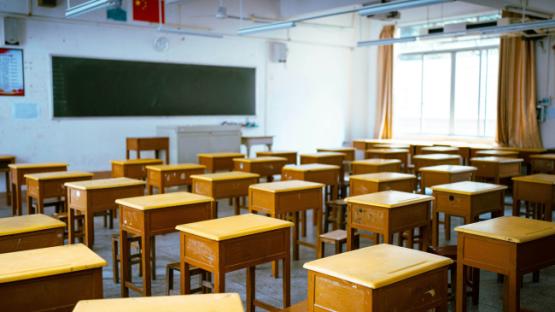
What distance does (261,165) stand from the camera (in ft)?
22.5

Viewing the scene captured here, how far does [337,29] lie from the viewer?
39.5 feet

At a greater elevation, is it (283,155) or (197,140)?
(197,140)

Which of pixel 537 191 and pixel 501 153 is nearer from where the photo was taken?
pixel 537 191

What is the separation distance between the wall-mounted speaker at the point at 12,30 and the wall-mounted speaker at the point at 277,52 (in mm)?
4747

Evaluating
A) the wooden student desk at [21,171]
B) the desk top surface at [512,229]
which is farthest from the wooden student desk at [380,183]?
the wooden student desk at [21,171]

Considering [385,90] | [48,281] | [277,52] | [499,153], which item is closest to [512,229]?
[48,281]

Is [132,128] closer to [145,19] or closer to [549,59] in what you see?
[145,19]

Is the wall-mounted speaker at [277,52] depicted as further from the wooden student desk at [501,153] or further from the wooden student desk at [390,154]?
the wooden student desk at [501,153]

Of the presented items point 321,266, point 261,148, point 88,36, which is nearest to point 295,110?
point 261,148

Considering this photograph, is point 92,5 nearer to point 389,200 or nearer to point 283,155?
point 283,155

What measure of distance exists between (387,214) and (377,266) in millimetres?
1529

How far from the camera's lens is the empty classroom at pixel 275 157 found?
112 inches

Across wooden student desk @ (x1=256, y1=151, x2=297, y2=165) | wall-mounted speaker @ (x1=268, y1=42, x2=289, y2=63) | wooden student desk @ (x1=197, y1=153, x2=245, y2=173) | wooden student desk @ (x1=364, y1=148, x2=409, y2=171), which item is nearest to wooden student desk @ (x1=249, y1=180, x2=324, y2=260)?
wooden student desk @ (x1=197, y1=153, x2=245, y2=173)

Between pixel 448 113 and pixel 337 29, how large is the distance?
306cm
